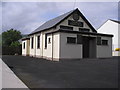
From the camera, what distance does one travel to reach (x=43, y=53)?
69.1ft

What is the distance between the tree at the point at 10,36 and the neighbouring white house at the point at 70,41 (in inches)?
963

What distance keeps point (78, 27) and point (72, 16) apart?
6.14 feet

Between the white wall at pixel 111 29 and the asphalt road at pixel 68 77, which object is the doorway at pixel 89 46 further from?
the white wall at pixel 111 29

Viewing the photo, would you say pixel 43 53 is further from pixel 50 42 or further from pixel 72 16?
pixel 72 16

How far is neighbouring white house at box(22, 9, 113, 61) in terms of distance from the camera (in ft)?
54.9

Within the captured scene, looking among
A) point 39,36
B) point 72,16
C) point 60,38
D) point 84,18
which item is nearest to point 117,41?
point 84,18

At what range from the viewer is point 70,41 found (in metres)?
17.3

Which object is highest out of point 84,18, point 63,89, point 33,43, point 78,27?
point 84,18

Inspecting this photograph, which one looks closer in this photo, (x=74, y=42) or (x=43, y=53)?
(x=74, y=42)

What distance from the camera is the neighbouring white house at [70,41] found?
16734 mm

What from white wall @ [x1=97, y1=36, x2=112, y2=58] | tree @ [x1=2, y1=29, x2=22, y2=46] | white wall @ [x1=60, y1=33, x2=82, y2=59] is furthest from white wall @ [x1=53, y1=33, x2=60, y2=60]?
tree @ [x1=2, y1=29, x2=22, y2=46]

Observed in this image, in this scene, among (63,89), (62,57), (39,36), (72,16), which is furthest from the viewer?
(39,36)

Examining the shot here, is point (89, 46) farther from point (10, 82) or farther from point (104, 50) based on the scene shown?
point (10, 82)

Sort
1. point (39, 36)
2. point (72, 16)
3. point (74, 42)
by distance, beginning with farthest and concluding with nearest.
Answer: point (39, 36), point (72, 16), point (74, 42)
